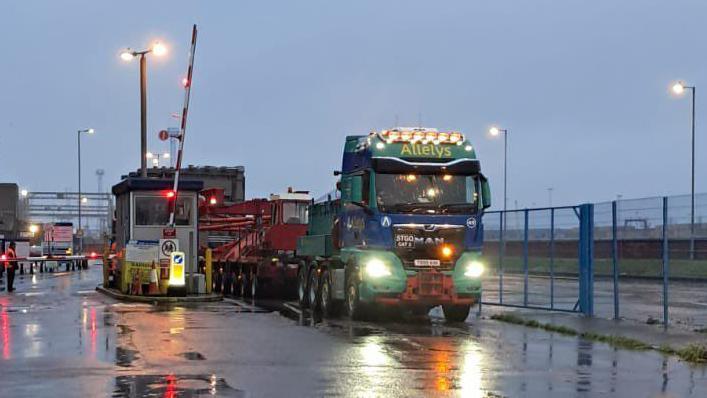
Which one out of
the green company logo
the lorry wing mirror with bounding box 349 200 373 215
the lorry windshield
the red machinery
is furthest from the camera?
the red machinery

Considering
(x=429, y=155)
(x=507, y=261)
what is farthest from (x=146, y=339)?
(x=507, y=261)

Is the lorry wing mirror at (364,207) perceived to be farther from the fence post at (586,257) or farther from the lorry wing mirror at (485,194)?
the fence post at (586,257)

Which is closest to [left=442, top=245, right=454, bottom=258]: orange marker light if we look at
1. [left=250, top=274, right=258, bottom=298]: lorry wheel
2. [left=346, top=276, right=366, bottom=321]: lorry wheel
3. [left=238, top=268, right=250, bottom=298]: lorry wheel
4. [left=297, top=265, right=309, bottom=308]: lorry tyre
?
[left=346, top=276, right=366, bottom=321]: lorry wheel

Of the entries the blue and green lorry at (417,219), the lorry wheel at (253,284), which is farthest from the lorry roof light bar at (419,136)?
the lorry wheel at (253,284)

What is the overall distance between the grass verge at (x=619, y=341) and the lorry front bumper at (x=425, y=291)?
129 cm

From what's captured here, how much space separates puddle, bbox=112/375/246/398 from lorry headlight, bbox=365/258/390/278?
7.99 m

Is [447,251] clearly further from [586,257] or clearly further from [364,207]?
[586,257]

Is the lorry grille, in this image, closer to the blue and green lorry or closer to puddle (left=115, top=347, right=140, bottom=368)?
the blue and green lorry

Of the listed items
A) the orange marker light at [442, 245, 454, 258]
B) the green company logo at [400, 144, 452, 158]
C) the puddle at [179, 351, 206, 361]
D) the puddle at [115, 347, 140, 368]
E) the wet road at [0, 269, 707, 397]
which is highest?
the green company logo at [400, 144, 452, 158]

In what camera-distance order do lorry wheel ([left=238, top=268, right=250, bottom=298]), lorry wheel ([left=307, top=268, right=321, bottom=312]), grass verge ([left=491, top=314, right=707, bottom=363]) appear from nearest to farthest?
grass verge ([left=491, top=314, right=707, bottom=363]) → lorry wheel ([left=307, top=268, right=321, bottom=312]) → lorry wheel ([left=238, top=268, right=250, bottom=298])

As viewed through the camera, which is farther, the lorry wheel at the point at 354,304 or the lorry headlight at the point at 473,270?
the lorry wheel at the point at 354,304

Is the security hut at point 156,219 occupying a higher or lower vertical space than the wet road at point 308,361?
higher

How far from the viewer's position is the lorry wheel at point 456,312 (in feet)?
66.7

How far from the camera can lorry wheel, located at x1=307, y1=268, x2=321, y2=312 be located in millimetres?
23045
